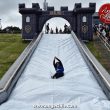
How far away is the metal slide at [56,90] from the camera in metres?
17.6

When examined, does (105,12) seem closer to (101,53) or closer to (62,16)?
(101,53)

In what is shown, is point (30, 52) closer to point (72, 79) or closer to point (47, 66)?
point (47, 66)

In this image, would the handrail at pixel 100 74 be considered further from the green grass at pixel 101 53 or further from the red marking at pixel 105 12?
the red marking at pixel 105 12

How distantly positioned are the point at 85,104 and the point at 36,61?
9.69m

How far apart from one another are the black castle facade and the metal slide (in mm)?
17086

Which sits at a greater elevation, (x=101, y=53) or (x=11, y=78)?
(x=101, y=53)

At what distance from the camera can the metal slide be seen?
57.8ft

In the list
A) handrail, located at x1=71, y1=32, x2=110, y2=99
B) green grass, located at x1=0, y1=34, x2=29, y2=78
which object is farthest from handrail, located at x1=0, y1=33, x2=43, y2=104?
handrail, located at x1=71, y1=32, x2=110, y2=99

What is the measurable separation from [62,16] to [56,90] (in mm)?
27502

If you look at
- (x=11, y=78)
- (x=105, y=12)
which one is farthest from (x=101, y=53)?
(x=11, y=78)

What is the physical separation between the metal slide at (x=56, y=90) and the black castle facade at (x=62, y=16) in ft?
56.1

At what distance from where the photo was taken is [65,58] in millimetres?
28938

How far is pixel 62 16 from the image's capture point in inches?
1807

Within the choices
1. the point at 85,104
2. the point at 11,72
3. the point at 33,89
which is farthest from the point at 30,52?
the point at 85,104
